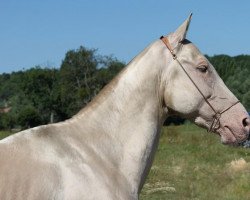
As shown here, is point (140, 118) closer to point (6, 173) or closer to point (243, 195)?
point (6, 173)

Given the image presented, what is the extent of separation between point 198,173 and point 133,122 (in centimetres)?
1493

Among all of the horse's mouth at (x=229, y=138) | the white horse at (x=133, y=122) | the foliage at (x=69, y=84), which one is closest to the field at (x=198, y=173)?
the horse's mouth at (x=229, y=138)

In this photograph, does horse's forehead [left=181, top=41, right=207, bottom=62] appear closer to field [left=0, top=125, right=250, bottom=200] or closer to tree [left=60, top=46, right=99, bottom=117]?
field [left=0, top=125, right=250, bottom=200]

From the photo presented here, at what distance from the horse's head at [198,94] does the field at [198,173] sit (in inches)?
357

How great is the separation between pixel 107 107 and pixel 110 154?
0.37 m

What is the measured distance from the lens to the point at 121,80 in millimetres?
4715

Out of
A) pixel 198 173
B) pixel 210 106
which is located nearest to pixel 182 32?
pixel 210 106

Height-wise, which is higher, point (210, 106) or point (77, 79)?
point (210, 106)

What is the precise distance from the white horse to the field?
910 centimetres

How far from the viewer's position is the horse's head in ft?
15.3

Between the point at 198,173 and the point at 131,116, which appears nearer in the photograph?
the point at 131,116

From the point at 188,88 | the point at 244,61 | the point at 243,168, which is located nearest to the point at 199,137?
the point at 243,168

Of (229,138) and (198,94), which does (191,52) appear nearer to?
(198,94)

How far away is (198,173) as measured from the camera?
1923 cm
